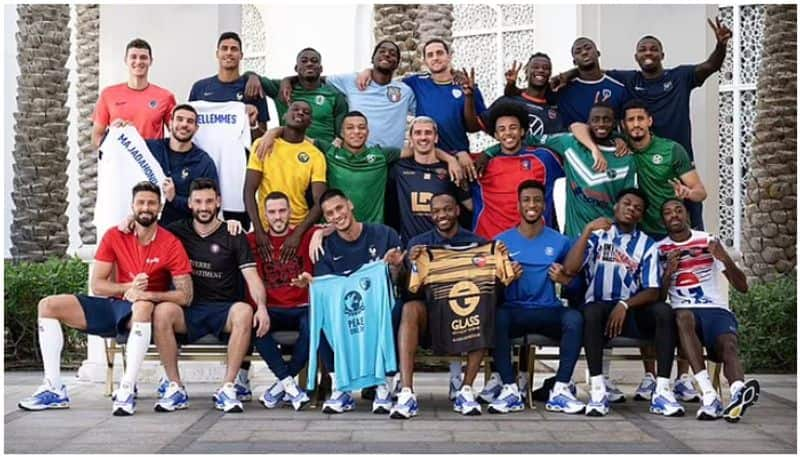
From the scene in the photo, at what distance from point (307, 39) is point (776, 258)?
9.86 metres

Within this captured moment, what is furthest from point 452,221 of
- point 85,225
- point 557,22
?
point 557,22

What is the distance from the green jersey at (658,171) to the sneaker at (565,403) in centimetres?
152

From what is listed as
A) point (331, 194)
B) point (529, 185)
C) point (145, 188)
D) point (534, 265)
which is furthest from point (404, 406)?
point (145, 188)

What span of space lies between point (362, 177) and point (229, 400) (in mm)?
1866

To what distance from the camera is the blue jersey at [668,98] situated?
379 inches

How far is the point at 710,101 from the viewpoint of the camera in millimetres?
10734

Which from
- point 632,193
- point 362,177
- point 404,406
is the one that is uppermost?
point 362,177

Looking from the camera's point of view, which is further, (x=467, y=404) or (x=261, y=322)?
(x=261, y=322)

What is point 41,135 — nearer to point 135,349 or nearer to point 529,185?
point 135,349

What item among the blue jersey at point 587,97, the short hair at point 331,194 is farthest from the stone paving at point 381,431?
the blue jersey at point 587,97

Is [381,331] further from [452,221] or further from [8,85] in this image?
[8,85]

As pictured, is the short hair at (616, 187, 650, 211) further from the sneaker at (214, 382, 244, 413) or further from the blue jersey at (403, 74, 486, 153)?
the sneaker at (214, 382, 244, 413)

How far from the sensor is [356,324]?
8.42 metres

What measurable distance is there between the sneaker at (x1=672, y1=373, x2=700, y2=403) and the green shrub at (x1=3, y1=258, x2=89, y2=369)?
21.1 feet
